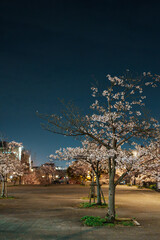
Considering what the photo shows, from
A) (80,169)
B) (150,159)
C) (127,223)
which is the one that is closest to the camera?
(127,223)

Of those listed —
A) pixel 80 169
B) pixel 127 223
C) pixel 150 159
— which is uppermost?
pixel 150 159

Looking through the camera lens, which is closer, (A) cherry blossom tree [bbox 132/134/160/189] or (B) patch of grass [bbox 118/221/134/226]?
(B) patch of grass [bbox 118/221/134/226]

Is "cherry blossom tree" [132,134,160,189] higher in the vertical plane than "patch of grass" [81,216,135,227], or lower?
higher

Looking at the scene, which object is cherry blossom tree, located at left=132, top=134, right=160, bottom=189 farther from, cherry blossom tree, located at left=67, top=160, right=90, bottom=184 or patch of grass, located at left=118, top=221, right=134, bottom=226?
cherry blossom tree, located at left=67, top=160, right=90, bottom=184

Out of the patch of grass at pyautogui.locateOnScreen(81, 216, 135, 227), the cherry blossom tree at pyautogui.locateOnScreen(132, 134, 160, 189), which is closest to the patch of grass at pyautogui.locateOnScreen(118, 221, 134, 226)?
the patch of grass at pyautogui.locateOnScreen(81, 216, 135, 227)

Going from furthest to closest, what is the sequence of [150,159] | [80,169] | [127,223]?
[80,169], [150,159], [127,223]

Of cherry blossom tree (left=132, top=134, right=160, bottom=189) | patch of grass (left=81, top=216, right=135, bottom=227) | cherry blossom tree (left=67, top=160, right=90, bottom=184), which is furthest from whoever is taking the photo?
cherry blossom tree (left=67, top=160, right=90, bottom=184)

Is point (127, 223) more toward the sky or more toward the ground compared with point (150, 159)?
more toward the ground

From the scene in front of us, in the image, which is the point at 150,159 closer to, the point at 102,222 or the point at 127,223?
the point at 127,223

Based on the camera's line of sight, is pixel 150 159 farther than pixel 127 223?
Yes

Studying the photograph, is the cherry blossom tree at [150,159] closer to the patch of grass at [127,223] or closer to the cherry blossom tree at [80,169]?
the patch of grass at [127,223]

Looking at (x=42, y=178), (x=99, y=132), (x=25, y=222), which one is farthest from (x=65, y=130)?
(x=42, y=178)

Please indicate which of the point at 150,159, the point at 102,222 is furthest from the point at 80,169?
the point at 102,222

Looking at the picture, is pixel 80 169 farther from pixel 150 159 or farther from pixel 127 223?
pixel 127 223
